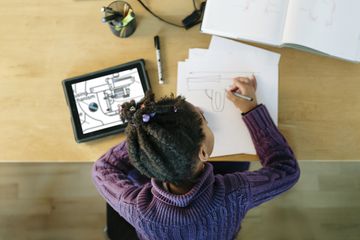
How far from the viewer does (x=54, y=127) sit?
96cm

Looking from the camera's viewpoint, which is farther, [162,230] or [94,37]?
[94,37]

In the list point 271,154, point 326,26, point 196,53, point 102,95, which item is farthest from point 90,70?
point 326,26

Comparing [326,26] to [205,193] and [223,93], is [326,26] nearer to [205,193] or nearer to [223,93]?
[223,93]

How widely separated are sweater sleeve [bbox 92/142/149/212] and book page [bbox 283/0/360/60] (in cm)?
51

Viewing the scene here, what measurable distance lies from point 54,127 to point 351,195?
1.21m

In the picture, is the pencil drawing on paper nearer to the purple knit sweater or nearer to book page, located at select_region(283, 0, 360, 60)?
book page, located at select_region(283, 0, 360, 60)

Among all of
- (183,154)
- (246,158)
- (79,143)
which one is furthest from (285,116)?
(79,143)

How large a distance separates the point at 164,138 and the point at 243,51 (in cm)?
44

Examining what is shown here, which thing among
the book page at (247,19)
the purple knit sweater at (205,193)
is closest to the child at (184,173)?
the purple knit sweater at (205,193)

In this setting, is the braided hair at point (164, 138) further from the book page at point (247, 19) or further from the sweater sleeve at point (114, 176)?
the book page at point (247, 19)

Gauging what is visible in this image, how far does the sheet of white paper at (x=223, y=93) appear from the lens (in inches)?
36.2

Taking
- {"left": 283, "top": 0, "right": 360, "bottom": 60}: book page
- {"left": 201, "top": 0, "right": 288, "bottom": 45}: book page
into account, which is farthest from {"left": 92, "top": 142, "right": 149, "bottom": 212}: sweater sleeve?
{"left": 283, "top": 0, "right": 360, "bottom": 60}: book page

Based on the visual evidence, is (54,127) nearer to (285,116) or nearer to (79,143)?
(79,143)

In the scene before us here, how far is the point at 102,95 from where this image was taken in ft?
3.13
